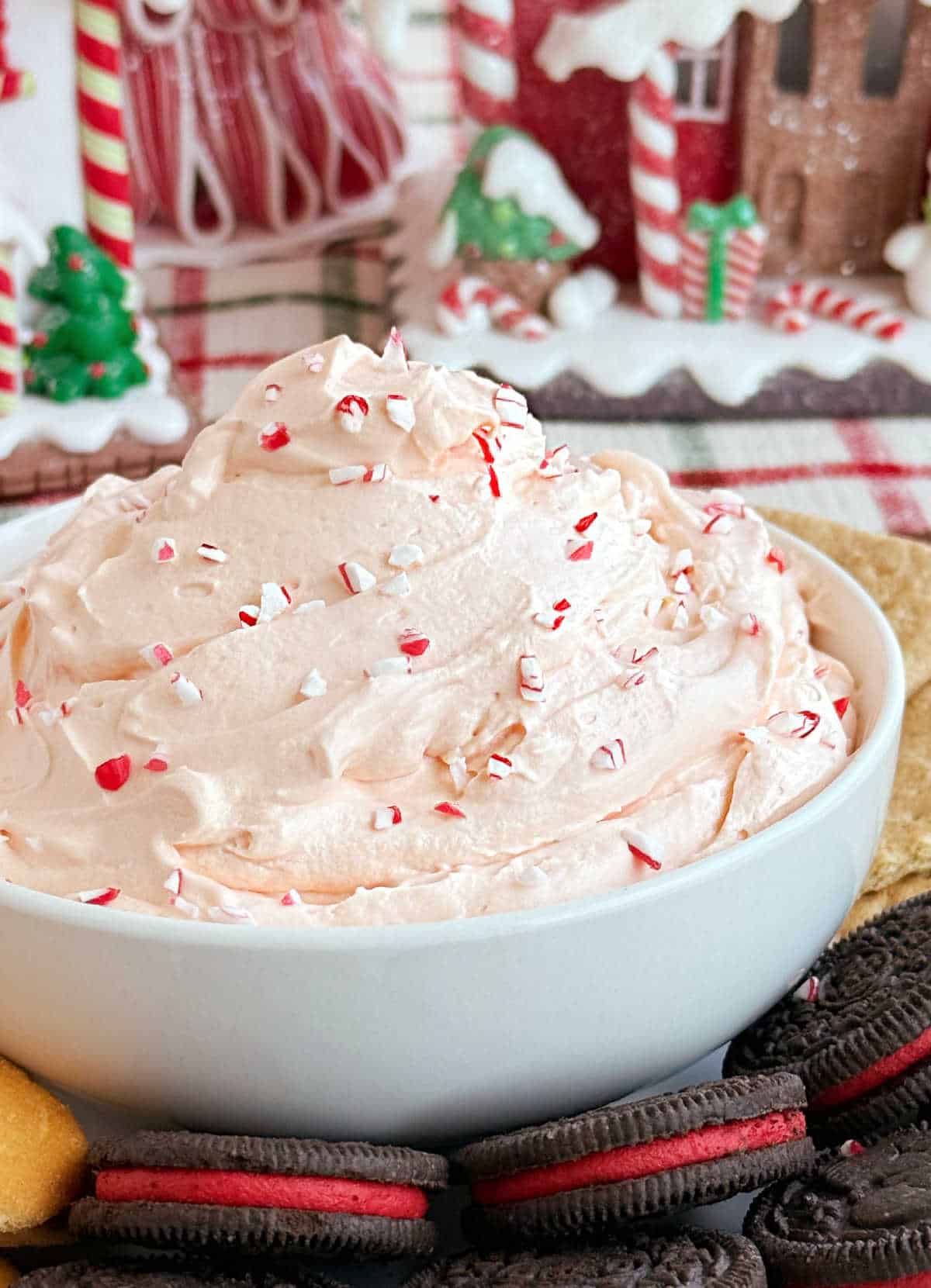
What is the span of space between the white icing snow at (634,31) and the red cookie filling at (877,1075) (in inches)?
86.2

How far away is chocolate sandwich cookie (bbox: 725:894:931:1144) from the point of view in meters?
1.25

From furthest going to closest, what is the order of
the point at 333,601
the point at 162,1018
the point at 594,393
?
1. the point at 594,393
2. the point at 333,601
3. the point at 162,1018

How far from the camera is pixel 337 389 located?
1535 mm

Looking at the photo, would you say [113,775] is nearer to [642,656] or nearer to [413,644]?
[413,644]

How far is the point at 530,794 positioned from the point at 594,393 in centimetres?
181

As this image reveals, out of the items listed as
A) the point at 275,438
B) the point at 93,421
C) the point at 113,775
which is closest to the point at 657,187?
the point at 93,421

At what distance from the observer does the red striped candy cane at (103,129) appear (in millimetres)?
2955

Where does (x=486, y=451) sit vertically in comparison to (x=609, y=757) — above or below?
above

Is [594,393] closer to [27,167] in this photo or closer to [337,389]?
[27,167]

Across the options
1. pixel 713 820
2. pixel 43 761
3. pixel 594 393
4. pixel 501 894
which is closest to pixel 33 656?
pixel 43 761

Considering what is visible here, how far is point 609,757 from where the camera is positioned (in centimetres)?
131

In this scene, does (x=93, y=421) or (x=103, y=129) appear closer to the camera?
(x=93, y=421)

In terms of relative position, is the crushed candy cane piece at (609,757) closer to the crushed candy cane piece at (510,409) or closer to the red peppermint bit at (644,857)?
the red peppermint bit at (644,857)

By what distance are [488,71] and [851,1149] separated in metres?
2.50
